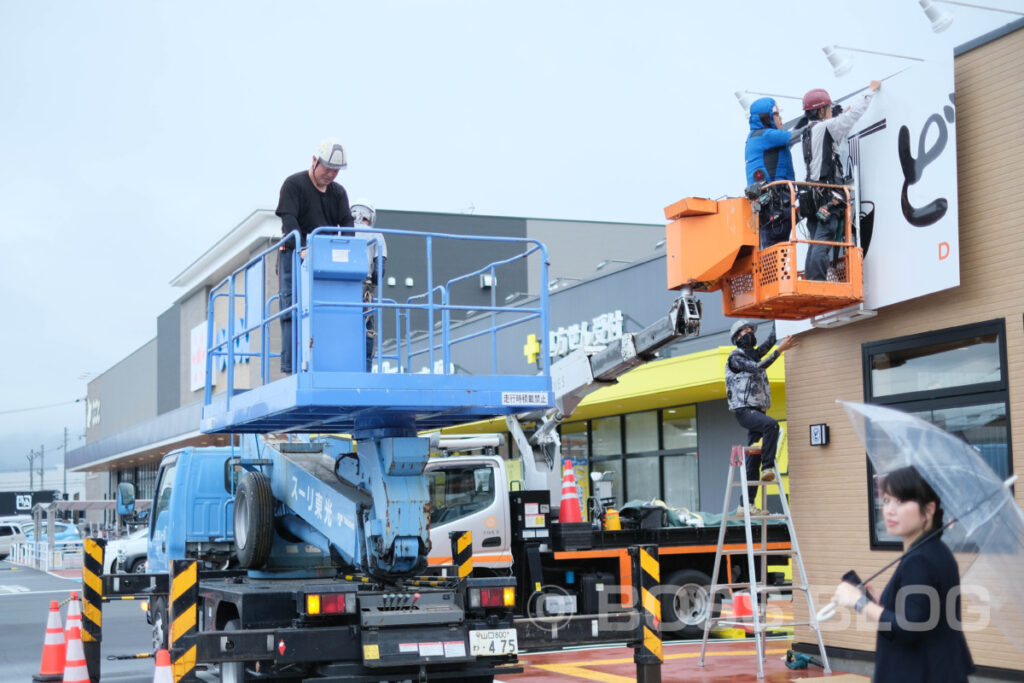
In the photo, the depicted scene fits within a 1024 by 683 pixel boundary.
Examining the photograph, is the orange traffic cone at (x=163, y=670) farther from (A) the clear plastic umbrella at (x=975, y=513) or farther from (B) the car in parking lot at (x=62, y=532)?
(B) the car in parking lot at (x=62, y=532)

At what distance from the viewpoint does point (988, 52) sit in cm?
908

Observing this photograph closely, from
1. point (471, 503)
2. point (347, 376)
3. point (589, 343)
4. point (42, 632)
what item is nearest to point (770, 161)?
point (347, 376)

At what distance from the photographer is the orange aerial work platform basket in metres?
9.27

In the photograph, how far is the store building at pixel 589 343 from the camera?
72.5 ft

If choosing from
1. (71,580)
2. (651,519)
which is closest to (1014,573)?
(651,519)

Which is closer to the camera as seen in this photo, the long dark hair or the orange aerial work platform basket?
the long dark hair

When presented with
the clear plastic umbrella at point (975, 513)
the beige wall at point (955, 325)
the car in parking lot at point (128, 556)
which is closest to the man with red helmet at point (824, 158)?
the beige wall at point (955, 325)

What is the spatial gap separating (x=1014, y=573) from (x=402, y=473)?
190 inches

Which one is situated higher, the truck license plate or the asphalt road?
the truck license plate

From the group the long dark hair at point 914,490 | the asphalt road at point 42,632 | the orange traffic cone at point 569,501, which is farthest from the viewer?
the orange traffic cone at point 569,501

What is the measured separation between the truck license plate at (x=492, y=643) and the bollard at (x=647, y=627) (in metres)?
0.93

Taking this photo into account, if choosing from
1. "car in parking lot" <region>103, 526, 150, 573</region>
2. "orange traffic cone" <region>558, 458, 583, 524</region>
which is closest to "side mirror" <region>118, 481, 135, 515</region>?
"orange traffic cone" <region>558, 458, 583, 524</region>

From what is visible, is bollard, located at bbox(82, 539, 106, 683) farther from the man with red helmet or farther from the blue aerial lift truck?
the man with red helmet

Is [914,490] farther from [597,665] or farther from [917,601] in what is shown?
[597,665]
